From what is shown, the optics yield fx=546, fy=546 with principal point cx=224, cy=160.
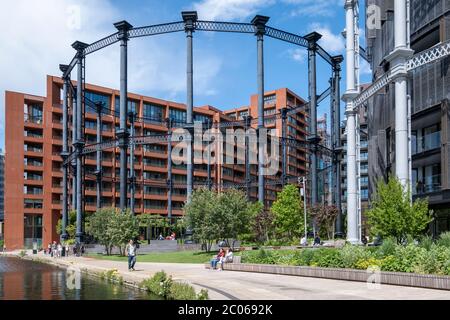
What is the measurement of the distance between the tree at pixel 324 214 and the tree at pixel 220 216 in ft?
65.3

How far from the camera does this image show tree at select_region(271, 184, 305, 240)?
176ft

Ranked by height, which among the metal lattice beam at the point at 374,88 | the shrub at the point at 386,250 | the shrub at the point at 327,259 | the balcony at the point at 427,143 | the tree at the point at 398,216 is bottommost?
the shrub at the point at 327,259

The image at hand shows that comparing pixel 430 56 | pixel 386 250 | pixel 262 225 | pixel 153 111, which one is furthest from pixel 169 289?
pixel 153 111

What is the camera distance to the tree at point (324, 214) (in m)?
59.4

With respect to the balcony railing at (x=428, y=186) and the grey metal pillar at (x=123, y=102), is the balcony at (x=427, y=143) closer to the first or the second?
the balcony railing at (x=428, y=186)

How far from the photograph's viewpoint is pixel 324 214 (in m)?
61.6

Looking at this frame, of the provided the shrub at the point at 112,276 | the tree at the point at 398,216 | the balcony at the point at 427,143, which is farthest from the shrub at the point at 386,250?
the balcony at the point at 427,143

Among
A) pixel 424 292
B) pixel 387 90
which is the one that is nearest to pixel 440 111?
pixel 387 90

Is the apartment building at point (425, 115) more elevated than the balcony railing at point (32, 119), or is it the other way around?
the balcony railing at point (32, 119)

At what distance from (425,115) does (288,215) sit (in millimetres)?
17173

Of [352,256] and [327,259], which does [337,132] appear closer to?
[327,259]

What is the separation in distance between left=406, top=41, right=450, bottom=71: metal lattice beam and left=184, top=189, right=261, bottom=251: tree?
15.4 m
